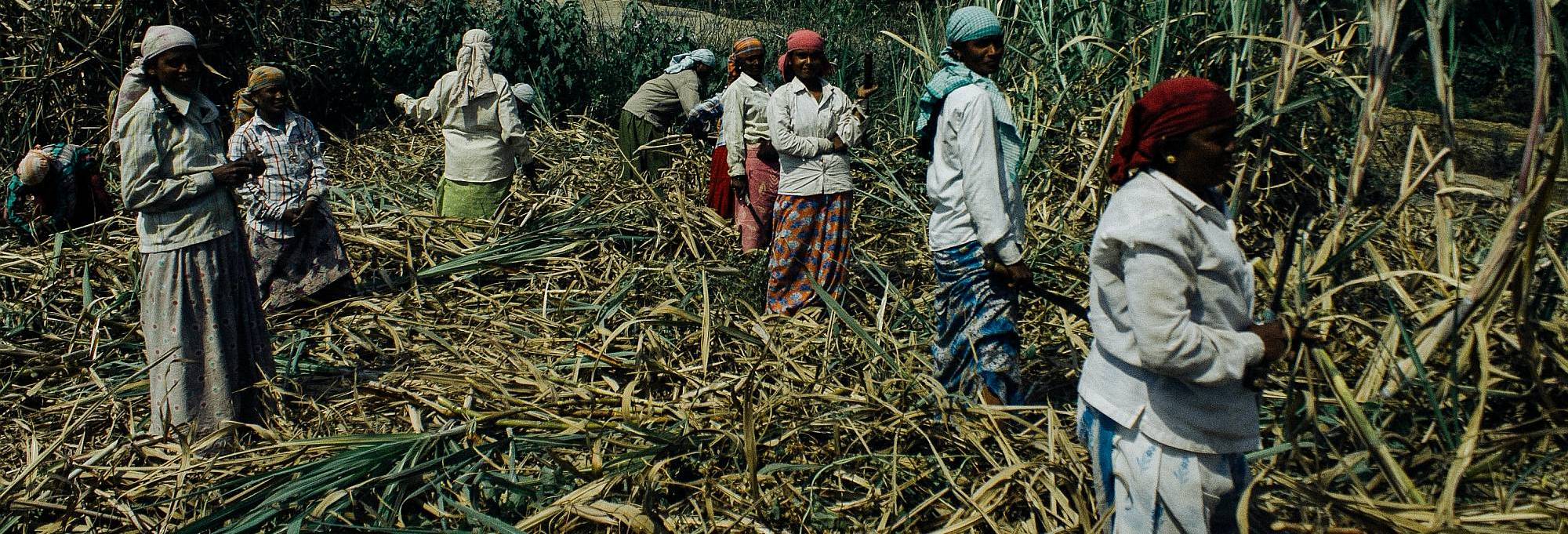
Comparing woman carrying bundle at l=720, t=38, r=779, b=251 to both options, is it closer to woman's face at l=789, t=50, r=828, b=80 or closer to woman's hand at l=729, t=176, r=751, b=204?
woman's hand at l=729, t=176, r=751, b=204

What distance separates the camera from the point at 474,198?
5.88m

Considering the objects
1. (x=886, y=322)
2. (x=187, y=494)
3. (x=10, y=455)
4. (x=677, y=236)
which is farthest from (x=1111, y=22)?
(x=10, y=455)

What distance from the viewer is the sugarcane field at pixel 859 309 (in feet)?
7.13

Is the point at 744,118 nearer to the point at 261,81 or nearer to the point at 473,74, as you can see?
the point at 473,74

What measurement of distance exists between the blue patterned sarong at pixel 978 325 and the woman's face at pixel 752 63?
8.16 feet

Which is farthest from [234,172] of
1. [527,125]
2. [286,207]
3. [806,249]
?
[527,125]

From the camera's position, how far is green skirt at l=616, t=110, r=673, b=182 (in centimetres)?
696

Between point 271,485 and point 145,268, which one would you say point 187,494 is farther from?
point 145,268

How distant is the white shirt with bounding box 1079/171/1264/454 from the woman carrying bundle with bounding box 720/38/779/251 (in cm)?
355

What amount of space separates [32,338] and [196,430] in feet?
4.85

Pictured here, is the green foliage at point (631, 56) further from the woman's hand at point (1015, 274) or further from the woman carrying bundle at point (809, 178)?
the woman's hand at point (1015, 274)

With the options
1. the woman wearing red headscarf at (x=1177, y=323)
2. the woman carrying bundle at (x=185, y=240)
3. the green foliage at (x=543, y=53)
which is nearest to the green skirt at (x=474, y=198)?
the woman carrying bundle at (x=185, y=240)

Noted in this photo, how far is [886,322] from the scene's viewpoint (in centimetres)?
425

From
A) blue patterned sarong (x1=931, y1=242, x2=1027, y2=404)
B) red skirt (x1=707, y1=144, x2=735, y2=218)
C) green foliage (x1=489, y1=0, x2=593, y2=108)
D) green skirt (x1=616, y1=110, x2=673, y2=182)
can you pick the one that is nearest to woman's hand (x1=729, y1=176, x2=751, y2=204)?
red skirt (x1=707, y1=144, x2=735, y2=218)
